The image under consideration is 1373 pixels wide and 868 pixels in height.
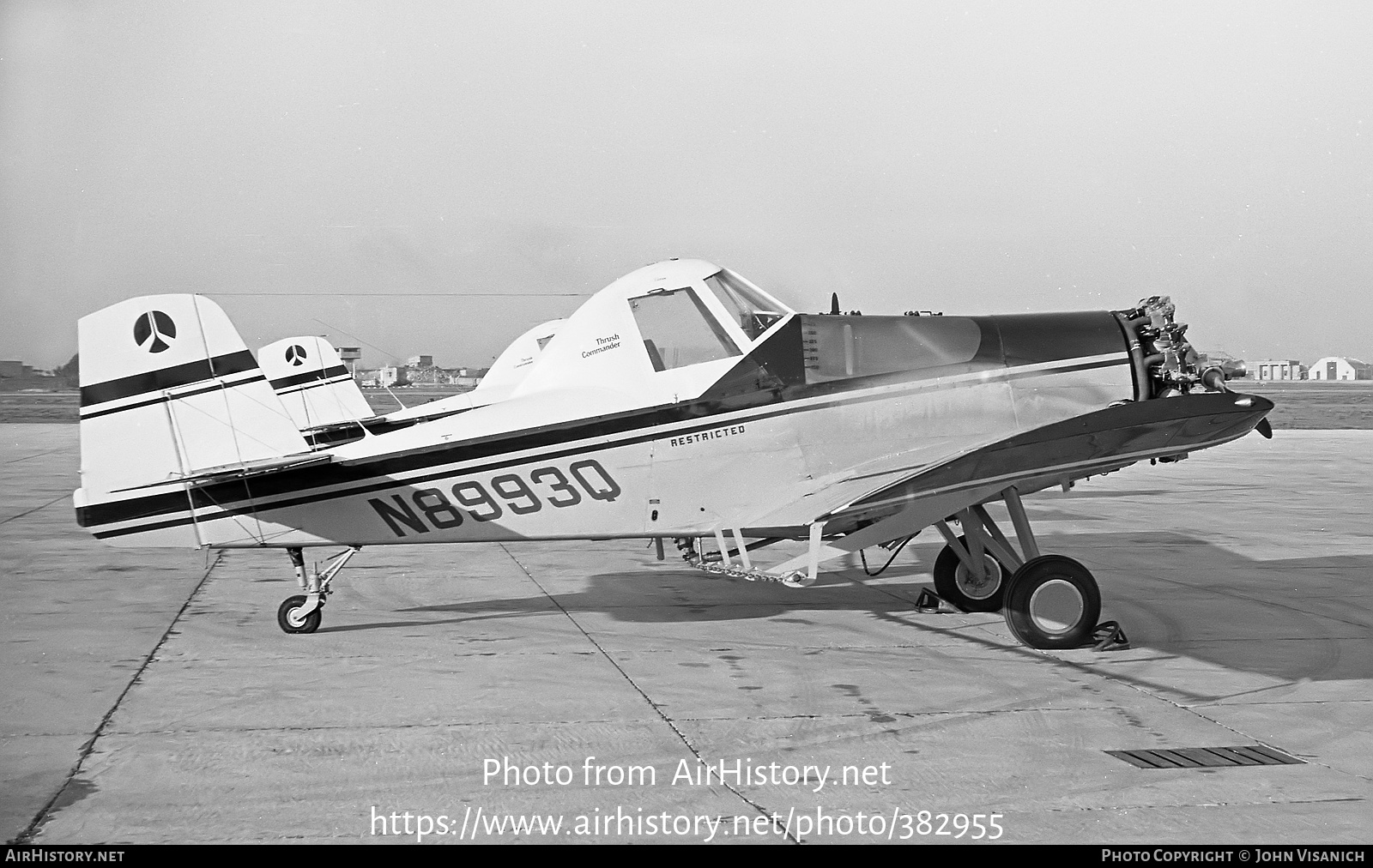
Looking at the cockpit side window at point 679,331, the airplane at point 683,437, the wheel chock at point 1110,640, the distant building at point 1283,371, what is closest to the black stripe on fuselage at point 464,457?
the airplane at point 683,437

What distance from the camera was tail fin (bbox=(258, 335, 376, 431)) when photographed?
1744cm

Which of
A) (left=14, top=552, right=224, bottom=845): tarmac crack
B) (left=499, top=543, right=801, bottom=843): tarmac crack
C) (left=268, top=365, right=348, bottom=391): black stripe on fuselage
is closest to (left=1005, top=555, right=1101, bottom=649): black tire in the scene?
(left=499, top=543, right=801, bottom=843): tarmac crack

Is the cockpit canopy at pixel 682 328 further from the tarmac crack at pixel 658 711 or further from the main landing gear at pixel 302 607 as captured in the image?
the main landing gear at pixel 302 607

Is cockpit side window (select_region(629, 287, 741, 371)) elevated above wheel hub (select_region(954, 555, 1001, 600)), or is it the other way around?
cockpit side window (select_region(629, 287, 741, 371))

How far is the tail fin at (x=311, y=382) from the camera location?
687 inches

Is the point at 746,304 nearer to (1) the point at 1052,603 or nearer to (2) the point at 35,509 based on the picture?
(1) the point at 1052,603

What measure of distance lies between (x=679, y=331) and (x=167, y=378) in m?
3.78

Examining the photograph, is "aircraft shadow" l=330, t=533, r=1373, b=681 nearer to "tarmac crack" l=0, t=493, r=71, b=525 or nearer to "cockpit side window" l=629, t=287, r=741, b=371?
"cockpit side window" l=629, t=287, r=741, b=371

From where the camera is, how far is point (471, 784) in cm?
576

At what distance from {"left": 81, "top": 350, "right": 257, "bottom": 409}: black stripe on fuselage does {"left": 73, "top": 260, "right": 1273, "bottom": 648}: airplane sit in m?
0.01

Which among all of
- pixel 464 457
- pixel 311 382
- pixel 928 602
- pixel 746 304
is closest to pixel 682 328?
pixel 746 304
